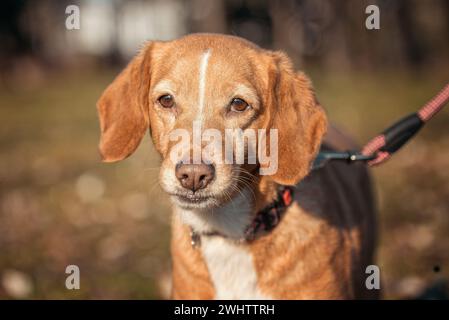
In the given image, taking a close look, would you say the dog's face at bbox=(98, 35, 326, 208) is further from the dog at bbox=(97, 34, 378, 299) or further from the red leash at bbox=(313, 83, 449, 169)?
the red leash at bbox=(313, 83, 449, 169)

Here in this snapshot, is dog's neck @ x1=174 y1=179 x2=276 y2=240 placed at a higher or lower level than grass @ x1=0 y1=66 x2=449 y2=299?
higher

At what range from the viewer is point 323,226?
12.4 feet

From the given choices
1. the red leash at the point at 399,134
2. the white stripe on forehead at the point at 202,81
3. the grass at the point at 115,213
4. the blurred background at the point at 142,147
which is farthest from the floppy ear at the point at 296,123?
the blurred background at the point at 142,147

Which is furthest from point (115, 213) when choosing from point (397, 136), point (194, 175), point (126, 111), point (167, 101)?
point (194, 175)

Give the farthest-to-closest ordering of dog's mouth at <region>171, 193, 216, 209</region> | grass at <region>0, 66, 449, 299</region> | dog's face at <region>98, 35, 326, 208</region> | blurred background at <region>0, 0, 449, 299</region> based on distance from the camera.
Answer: blurred background at <region>0, 0, 449, 299</region> < grass at <region>0, 66, 449, 299</region> < dog's face at <region>98, 35, 326, 208</region> < dog's mouth at <region>171, 193, 216, 209</region>

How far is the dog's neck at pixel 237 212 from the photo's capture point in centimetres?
373

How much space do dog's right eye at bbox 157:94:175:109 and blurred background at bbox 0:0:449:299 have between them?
593mm

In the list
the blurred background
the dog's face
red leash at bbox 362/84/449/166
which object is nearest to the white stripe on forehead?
the dog's face

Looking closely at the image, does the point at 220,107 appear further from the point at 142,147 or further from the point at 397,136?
the point at 142,147

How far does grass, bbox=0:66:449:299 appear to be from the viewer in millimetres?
5469

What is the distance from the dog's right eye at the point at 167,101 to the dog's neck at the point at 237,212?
0.63 meters

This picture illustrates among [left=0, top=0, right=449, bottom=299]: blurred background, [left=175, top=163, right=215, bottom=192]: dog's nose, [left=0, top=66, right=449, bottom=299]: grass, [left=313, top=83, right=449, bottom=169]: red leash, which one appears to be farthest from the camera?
[left=0, top=0, right=449, bottom=299]: blurred background

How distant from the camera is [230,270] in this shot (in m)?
3.72
